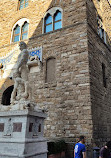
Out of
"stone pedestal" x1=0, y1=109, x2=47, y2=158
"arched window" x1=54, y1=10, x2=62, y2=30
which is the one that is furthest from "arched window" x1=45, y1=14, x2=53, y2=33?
"stone pedestal" x1=0, y1=109, x2=47, y2=158

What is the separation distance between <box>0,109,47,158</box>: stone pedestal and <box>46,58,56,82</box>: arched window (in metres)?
4.26

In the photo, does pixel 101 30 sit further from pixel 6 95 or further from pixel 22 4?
pixel 6 95

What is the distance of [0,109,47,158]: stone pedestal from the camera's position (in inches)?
161

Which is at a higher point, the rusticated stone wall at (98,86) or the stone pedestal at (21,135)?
the rusticated stone wall at (98,86)

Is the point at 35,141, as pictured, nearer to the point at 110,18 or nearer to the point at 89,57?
the point at 89,57

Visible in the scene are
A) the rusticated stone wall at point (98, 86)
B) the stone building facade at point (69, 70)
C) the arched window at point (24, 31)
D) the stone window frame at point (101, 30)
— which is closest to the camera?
the stone building facade at point (69, 70)

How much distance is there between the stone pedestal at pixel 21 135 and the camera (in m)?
4.08

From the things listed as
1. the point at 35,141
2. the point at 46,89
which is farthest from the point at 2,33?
the point at 35,141

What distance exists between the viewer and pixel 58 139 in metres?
7.54

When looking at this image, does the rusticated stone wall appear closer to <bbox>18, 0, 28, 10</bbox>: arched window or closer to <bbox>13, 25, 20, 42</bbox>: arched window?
<bbox>18, 0, 28, 10</bbox>: arched window

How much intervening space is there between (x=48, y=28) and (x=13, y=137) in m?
Answer: 7.67

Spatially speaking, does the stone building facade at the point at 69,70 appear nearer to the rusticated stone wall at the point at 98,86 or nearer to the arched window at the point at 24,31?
the rusticated stone wall at the point at 98,86

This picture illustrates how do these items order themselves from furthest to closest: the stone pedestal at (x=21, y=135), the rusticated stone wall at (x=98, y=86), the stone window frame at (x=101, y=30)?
1. the stone window frame at (x=101, y=30)
2. the rusticated stone wall at (x=98, y=86)
3. the stone pedestal at (x=21, y=135)

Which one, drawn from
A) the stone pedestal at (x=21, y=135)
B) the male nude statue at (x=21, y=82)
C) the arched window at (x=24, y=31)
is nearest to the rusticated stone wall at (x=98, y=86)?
the stone pedestal at (x=21, y=135)
